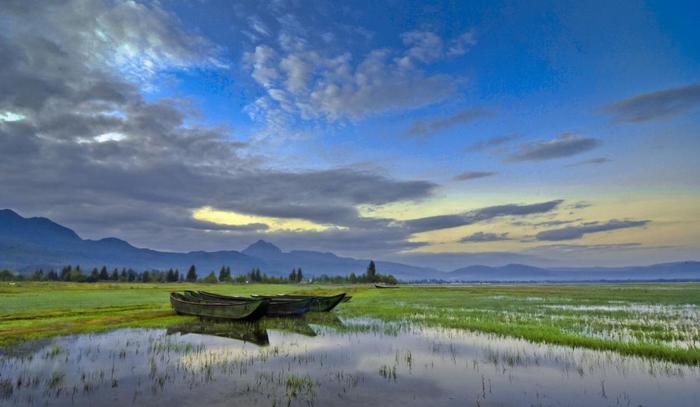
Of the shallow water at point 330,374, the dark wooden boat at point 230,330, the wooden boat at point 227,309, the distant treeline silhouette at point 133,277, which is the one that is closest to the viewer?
the shallow water at point 330,374

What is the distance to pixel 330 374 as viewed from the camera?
12.3 metres

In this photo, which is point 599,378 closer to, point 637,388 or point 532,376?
point 637,388

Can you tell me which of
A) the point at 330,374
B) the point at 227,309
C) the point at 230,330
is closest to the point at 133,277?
the point at 227,309

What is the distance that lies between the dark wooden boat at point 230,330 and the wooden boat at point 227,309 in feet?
2.05

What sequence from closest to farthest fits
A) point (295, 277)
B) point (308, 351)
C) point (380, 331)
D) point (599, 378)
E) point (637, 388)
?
point (637, 388)
point (599, 378)
point (308, 351)
point (380, 331)
point (295, 277)

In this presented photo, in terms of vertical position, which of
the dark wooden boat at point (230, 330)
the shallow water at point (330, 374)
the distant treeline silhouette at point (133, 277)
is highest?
the shallow water at point (330, 374)

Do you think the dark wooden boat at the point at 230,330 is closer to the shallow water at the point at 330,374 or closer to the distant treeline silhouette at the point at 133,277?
the shallow water at the point at 330,374

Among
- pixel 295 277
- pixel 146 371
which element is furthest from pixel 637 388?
pixel 295 277

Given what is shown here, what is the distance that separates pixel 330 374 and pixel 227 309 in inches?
641

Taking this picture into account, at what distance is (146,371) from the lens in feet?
40.6

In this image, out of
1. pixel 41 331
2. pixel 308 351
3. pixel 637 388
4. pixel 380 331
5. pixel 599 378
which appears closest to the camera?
pixel 637 388

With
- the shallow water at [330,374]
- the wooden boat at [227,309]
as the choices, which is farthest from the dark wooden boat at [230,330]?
the shallow water at [330,374]

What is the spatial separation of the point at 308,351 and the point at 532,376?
29.3ft

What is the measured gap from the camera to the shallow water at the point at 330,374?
9.88 meters
